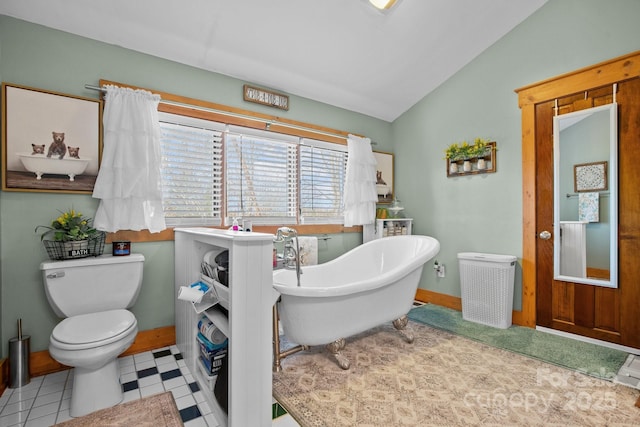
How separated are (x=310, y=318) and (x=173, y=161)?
5.60 feet

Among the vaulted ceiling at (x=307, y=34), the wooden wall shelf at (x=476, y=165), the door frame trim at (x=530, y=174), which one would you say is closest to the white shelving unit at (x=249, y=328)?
the vaulted ceiling at (x=307, y=34)

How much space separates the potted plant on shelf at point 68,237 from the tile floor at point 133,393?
31.7 inches

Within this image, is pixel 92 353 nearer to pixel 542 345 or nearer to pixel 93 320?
pixel 93 320

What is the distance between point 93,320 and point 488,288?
10.4 ft

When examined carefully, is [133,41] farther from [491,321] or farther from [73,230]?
[491,321]

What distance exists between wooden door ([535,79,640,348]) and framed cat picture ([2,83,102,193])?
372 centimetres

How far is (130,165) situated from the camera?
2.15m

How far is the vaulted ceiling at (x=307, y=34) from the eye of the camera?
6.75 ft

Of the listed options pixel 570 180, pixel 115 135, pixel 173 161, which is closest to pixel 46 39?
pixel 115 135

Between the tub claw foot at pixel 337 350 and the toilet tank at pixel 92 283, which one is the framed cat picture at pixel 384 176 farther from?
the toilet tank at pixel 92 283

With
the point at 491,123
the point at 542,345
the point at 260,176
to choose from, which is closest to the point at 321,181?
the point at 260,176

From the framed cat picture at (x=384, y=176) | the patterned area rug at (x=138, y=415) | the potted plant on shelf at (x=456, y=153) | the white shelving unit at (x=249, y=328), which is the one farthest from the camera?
the framed cat picture at (x=384, y=176)

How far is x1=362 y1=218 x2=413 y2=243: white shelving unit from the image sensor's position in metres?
3.64

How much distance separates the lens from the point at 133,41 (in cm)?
222
